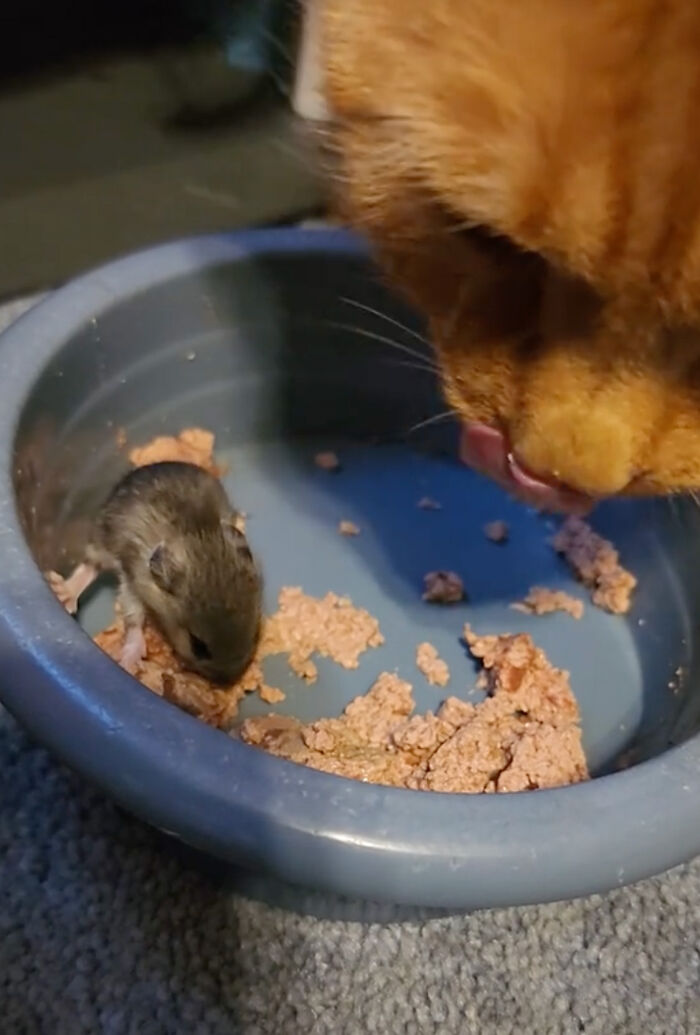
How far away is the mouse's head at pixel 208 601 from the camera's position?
1.13m

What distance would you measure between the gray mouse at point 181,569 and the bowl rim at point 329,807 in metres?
0.24

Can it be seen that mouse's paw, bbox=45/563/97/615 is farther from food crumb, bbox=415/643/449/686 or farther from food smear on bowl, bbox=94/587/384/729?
food crumb, bbox=415/643/449/686

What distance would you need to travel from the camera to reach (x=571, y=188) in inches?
23.5

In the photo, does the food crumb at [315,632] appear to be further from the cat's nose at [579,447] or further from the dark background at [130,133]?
the dark background at [130,133]

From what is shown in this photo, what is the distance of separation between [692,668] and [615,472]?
0.47m

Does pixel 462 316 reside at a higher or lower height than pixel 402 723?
higher

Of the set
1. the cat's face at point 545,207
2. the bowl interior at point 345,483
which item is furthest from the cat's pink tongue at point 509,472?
the bowl interior at point 345,483

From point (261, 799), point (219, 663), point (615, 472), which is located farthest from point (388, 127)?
point (219, 663)

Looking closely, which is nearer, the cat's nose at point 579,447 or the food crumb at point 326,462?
the cat's nose at point 579,447

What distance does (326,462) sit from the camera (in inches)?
55.3

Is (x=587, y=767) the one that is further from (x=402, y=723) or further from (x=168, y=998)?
(x=168, y=998)

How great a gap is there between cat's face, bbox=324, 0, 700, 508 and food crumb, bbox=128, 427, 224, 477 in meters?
0.52

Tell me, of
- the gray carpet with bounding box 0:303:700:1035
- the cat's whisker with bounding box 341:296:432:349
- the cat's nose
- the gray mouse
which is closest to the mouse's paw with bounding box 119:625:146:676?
the gray mouse

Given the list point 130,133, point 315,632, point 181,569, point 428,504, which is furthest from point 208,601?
point 130,133
